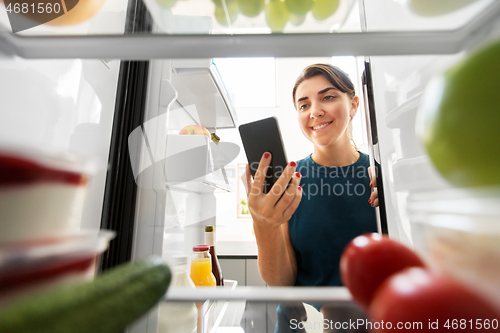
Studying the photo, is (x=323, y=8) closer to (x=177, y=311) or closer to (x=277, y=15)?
(x=277, y=15)

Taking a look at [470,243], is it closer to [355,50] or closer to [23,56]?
[355,50]

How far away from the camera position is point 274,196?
2.02 ft

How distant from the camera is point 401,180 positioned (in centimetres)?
35

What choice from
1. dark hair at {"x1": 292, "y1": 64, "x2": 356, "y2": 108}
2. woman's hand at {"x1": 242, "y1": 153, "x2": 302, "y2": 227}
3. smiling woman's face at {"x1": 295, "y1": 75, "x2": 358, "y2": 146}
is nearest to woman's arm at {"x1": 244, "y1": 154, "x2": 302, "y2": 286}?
woman's hand at {"x1": 242, "y1": 153, "x2": 302, "y2": 227}

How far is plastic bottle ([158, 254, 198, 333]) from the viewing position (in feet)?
1.66

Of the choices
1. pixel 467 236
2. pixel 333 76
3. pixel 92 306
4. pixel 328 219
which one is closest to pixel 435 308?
pixel 467 236

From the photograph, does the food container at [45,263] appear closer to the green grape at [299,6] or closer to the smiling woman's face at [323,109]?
the green grape at [299,6]

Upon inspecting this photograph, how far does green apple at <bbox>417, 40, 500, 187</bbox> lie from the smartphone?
0.40 meters

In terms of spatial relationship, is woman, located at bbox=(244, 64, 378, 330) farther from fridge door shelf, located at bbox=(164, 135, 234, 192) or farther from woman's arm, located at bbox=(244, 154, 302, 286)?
fridge door shelf, located at bbox=(164, 135, 234, 192)

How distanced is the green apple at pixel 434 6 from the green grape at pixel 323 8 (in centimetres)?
9

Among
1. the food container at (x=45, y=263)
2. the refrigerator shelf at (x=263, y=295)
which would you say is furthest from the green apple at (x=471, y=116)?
the food container at (x=45, y=263)

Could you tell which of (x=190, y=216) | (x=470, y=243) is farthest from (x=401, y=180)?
(x=190, y=216)

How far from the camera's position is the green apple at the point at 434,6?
254 millimetres

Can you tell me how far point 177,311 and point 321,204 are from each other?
56 cm
